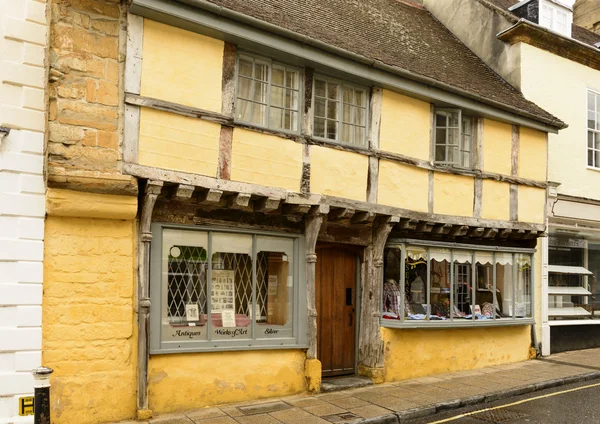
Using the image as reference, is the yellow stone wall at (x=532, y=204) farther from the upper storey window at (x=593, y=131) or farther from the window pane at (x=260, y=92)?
the window pane at (x=260, y=92)

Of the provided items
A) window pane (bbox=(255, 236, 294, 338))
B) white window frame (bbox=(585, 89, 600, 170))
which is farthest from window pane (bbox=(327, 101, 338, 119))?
white window frame (bbox=(585, 89, 600, 170))

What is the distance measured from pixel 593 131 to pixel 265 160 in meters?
9.62

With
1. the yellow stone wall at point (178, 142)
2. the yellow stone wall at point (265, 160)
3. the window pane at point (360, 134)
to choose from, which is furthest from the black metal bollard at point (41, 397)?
the window pane at point (360, 134)

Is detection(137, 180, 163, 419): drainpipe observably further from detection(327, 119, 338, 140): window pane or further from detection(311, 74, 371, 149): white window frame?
detection(327, 119, 338, 140): window pane

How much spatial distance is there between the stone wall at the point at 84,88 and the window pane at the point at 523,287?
8.65 metres

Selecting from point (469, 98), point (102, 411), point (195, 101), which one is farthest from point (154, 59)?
point (469, 98)

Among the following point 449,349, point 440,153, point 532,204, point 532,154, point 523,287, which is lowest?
point 449,349

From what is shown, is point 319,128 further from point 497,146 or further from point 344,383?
point 497,146

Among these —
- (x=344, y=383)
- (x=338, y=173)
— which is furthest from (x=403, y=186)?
(x=344, y=383)

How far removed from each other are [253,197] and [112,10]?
3.03 meters

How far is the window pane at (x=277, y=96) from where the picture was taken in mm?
8492

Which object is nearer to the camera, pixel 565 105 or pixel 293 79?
pixel 293 79

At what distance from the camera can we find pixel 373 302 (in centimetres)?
971

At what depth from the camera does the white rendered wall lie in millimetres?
6488
